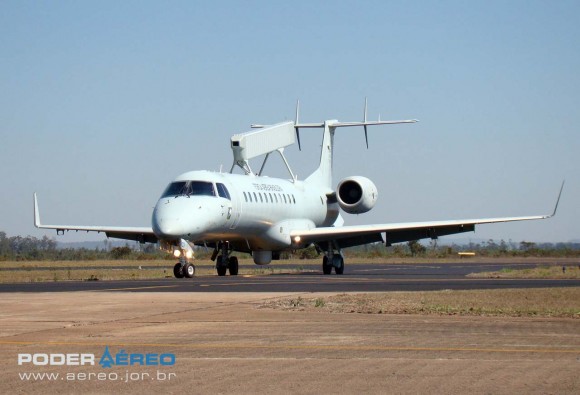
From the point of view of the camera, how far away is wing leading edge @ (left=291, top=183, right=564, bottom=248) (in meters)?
41.9

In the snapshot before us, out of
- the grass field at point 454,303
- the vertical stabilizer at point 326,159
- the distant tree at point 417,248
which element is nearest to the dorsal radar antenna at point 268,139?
the vertical stabilizer at point 326,159

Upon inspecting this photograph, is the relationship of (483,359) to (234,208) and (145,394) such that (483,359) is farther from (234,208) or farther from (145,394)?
(234,208)

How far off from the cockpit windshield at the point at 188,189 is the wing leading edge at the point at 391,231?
24.2 feet

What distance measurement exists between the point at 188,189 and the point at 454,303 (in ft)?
61.0

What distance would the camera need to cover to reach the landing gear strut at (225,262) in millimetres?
41531

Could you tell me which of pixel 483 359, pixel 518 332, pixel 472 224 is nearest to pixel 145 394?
pixel 483 359

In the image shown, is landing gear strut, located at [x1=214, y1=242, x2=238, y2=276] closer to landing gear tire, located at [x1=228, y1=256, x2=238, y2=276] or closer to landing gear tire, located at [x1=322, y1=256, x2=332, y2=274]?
landing gear tire, located at [x1=228, y1=256, x2=238, y2=276]

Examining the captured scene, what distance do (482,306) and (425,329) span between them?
4720 millimetres

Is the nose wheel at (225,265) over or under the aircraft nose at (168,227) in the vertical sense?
under

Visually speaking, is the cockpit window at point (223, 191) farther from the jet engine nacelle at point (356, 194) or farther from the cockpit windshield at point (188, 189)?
the jet engine nacelle at point (356, 194)

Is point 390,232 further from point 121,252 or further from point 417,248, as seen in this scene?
point 417,248

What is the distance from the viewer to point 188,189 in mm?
37750

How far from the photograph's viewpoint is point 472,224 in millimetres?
41750

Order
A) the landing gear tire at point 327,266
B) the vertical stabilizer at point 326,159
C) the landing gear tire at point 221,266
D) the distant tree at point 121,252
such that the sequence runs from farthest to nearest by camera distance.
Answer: the distant tree at point 121,252 < the vertical stabilizer at point 326,159 < the landing gear tire at point 327,266 < the landing gear tire at point 221,266
